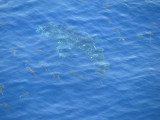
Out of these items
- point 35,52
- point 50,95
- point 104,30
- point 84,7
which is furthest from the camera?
point 84,7

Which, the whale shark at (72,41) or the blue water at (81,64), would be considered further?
the whale shark at (72,41)

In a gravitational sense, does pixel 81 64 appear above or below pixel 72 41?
below

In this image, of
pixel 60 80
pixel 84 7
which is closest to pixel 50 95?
pixel 60 80

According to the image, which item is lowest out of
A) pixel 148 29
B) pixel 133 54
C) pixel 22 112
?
pixel 22 112

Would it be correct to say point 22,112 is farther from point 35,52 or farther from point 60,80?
point 35,52
